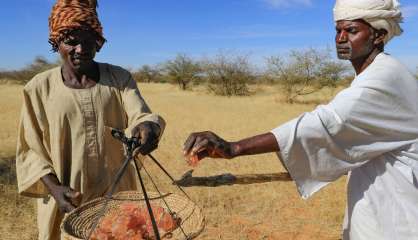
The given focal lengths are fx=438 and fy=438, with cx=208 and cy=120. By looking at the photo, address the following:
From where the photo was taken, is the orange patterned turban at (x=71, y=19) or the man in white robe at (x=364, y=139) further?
the orange patterned turban at (x=71, y=19)

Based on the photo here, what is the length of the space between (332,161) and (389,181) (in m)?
0.28

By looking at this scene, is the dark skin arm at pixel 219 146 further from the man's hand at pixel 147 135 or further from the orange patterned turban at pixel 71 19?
the orange patterned turban at pixel 71 19

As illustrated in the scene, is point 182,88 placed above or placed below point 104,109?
below

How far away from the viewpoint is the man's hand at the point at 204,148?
1.61 m

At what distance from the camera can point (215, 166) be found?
8.68 metres

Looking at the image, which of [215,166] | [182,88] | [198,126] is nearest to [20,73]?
[182,88]

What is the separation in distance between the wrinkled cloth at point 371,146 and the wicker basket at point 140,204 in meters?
0.59

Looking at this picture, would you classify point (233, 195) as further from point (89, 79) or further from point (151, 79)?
point (151, 79)

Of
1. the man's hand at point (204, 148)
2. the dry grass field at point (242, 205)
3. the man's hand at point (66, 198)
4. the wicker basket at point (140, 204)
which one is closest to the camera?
the man's hand at point (204, 148)

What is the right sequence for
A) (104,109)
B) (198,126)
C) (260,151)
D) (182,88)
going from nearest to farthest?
(260,151) → (104,109) → (198,126) → (182,88)

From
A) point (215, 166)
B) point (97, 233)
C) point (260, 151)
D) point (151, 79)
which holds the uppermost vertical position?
point (260, 151)

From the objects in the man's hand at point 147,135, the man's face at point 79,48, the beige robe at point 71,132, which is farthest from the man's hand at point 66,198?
the man's face at point 79,48

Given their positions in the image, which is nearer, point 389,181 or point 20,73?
point 389,181

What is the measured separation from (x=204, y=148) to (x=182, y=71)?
3687cm
